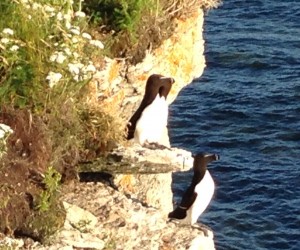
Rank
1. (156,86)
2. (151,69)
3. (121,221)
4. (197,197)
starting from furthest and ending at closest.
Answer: (197,197), (151,69), (156,86), (121,221)

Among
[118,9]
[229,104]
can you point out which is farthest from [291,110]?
[118,9]

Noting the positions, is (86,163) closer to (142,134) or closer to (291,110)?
(142,134)

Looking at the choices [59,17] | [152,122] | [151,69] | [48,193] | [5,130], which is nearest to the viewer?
[5,130]

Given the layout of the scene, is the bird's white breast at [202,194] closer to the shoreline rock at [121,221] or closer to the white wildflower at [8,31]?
the shoreline rock at [121,221]

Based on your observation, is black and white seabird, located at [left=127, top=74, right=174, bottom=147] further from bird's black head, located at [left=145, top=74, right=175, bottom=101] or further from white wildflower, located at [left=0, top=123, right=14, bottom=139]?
white wildflower, located at [left=0, top=123, right=14, bottom=139]

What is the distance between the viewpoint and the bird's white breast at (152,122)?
42.4 ft

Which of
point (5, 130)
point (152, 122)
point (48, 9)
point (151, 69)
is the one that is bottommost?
point (5, 130)

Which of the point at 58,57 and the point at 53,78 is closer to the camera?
the point at 53,78

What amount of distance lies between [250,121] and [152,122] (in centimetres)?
1468

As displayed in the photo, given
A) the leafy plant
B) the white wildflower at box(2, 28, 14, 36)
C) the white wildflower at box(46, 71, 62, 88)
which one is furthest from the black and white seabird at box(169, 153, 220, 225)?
the white wildflower at box(2, 28, 14, 36)

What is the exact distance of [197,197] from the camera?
14.6 meters

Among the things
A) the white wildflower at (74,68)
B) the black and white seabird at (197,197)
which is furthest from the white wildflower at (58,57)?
the black and white seabird at (197,197)

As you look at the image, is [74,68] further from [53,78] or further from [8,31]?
[8,31]

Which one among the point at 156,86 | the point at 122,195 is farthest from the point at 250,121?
the point at 122,195
